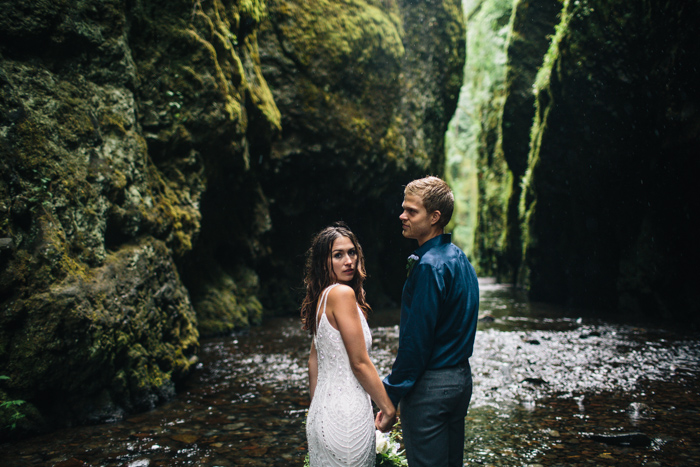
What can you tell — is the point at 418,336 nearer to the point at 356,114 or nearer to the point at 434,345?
the point at 434,345

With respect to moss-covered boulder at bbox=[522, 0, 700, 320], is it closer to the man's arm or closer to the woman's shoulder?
the man's arm

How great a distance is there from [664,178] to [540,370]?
18.9 feet

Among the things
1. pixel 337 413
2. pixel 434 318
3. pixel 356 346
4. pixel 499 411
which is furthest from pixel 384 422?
pixel 499 411

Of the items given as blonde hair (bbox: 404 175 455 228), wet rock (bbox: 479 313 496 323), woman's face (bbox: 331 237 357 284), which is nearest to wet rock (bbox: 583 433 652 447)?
blonde hair (bbox: 404 175 455 228)

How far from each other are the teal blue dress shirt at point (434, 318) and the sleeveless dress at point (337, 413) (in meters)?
0.20

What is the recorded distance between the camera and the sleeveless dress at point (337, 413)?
2.20 m

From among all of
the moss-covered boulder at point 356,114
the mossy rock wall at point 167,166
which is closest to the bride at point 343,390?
the mossy rock wall at point 167,166

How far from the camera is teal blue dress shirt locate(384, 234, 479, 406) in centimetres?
216

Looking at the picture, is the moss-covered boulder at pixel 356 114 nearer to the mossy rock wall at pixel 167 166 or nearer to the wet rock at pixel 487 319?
the mossy rock wall at pixel 167 166

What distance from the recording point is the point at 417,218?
2.36 meters

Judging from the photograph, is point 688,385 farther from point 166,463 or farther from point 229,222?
point 229,222

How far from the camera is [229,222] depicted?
1061 cm

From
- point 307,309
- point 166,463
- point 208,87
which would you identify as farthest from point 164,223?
point 307,309

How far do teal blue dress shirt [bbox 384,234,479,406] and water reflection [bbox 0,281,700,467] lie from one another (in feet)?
5.98
